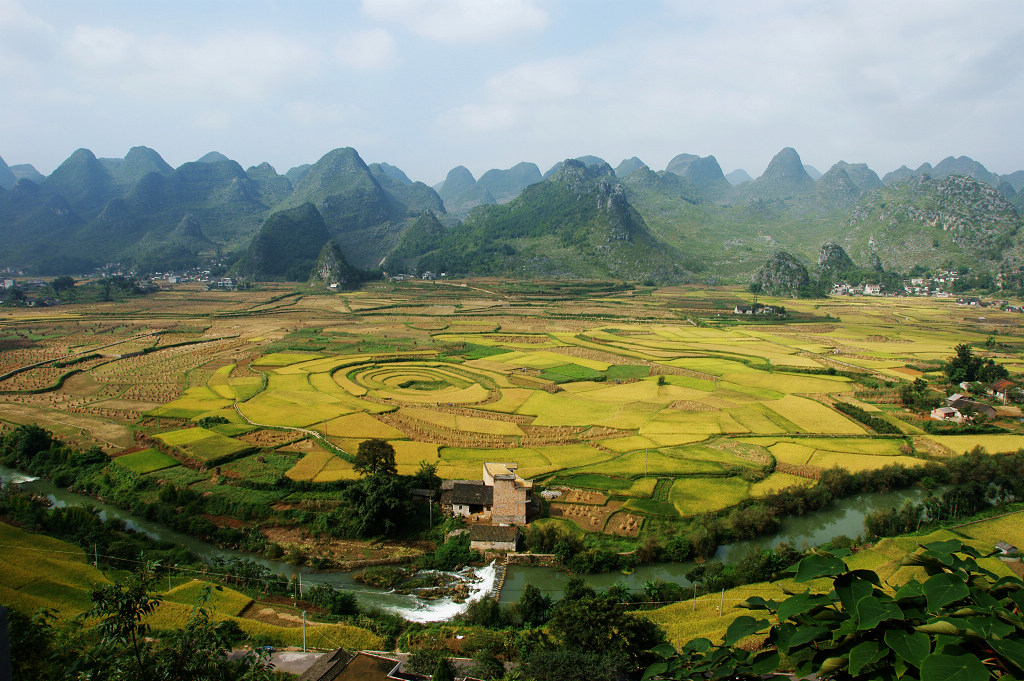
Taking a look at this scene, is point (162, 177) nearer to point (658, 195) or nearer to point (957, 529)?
point (658, 195)

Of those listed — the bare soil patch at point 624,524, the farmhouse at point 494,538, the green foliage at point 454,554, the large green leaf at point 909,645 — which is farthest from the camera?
the bare soil patch at point 624,524

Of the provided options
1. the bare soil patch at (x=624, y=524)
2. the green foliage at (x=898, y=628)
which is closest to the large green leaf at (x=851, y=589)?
the green foliage at (x=898, y=628)

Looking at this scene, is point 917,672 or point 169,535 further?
point 169,535

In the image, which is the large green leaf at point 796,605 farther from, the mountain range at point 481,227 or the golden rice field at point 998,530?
the mountain range at point 481,227

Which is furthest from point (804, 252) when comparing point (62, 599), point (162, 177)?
point (162, 177)

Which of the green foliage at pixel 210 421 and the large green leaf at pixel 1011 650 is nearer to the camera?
the large green leaf at pixel 1011 650

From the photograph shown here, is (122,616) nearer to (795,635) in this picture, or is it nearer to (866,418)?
(795,635)

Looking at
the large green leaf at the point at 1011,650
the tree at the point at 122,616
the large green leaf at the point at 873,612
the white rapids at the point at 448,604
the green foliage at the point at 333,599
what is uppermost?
the large green leaf at the point at 873,612
